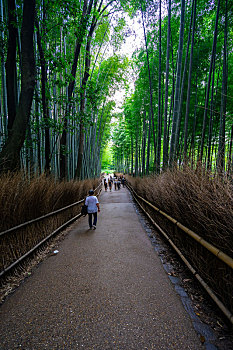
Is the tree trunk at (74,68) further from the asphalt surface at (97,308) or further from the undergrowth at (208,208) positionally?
the undergrowth at (208,208)

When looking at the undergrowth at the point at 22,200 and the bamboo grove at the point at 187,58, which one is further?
the bamboo grove at the point at 187,58

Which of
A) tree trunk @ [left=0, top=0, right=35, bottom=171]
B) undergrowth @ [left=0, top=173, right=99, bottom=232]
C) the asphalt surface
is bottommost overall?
the asphalt surface

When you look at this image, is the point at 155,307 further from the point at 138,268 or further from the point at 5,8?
the point at 5,8

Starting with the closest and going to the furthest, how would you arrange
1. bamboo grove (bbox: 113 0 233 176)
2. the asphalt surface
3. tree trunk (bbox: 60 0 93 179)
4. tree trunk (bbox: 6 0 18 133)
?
the asphalt surface → tree trunk (bbox: 6 0 18 133) → tree trunk (bbox: 60 0 93 179) → bamboo grove (bbox: 113 0 233 176)

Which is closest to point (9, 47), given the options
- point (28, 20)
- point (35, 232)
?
point (28, 20)

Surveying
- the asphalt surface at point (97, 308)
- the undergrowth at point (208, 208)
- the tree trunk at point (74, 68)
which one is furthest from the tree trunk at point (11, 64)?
the undergrowth at point (208, 208)

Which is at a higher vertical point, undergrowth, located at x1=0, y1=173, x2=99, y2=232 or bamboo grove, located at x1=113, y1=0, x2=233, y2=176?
bamboo grove, located at x1=113, y1=0, x2=233, y2=176

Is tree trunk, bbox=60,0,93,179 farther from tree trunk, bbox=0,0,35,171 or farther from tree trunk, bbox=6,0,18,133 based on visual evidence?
tree trunk, bbox=6,0,18,133

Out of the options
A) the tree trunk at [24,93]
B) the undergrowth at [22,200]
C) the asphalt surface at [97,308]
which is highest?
the tree trunk at [24,93]

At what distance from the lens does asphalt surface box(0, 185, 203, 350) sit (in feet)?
4.50

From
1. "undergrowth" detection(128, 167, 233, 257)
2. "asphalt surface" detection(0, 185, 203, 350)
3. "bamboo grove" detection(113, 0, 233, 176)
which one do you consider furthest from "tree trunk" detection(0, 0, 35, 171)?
"bamboo grove" detection(113, 0, 233, 176)

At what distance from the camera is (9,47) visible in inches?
151

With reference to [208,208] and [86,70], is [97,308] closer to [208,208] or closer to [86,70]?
[208,208]

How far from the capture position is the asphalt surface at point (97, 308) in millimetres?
1371
